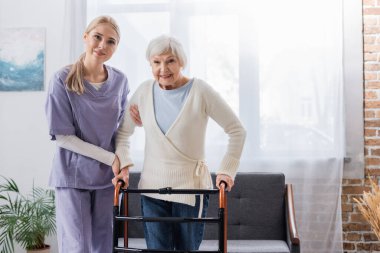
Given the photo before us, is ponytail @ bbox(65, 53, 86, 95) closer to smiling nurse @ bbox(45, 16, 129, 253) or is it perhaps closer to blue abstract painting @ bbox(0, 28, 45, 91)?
smiling nurse @ bbox(45, 16, 129, 253)

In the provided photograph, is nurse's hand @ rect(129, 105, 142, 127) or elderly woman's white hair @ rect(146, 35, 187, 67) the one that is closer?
elderly woman's white hair @ rect(146, 35, 187, 67)

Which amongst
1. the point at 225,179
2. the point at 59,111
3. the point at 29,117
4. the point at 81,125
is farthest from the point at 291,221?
the point at 29,117

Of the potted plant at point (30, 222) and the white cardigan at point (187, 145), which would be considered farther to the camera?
the potted plant at point (30, 222)

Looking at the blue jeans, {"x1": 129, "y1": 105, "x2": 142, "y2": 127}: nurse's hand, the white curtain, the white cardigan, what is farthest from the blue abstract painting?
the blue jeans

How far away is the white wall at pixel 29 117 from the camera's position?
3.85m

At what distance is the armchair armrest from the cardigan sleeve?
0.98 metres

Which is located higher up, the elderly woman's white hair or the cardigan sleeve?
the elderly woman's white hair

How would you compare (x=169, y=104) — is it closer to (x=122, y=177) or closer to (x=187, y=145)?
(x=187, y=145)

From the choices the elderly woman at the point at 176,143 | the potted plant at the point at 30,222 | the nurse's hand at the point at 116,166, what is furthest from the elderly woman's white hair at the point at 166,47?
the potted plant at the point at 30,222

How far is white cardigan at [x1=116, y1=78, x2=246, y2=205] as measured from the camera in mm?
2021

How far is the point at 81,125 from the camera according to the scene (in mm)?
2221

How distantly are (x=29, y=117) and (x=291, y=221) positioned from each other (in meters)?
2.23

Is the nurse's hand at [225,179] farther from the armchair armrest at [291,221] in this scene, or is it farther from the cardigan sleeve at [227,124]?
the armchair armrest at [291,221]

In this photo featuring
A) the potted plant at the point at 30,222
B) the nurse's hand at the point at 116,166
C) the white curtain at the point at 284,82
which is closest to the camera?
the nurse's hand at the point at 116,166
